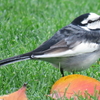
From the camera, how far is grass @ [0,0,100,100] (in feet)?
14.1

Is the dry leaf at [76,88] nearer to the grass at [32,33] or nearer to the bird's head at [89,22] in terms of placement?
the grass at [32,33]

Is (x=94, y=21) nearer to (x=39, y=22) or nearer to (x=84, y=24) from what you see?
(x=84, y=24)

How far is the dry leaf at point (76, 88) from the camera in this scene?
3604mm

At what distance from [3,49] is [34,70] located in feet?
3.02

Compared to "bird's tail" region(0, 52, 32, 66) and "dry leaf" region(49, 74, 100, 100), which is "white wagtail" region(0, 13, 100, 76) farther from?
"dry leaf" region(49, 74, 100, 100)

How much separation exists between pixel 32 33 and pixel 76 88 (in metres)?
2.67

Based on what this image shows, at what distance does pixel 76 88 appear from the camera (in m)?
3.68

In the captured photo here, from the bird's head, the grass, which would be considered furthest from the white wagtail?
the grass

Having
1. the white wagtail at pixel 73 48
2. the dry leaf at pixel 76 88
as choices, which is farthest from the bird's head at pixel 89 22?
the dry leaf at pixel 76 88

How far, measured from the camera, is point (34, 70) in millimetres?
4715

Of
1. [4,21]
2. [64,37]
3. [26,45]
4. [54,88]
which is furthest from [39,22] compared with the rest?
[54,88]

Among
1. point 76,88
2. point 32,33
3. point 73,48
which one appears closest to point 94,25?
point 73,48

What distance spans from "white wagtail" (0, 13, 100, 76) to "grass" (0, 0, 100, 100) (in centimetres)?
33

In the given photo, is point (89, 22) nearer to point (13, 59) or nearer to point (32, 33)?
point (13, 59)
